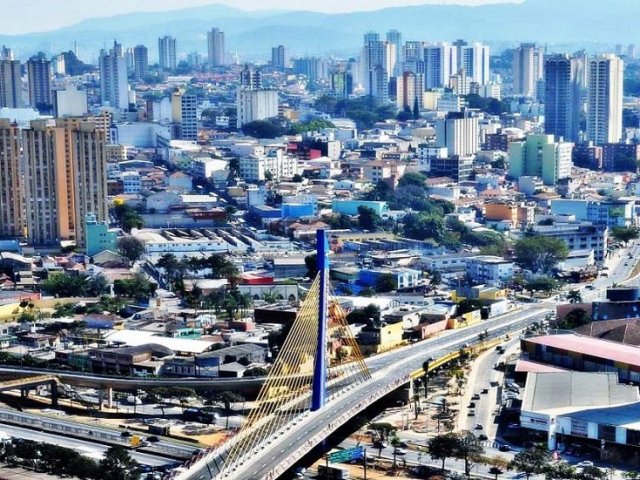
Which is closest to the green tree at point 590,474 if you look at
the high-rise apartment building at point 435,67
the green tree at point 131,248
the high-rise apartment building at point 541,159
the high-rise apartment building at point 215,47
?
the green tree at point 131,248

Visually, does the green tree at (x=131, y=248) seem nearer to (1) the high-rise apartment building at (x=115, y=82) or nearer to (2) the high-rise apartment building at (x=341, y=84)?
(1) the high-rise apartment building at (x=115, y=82)

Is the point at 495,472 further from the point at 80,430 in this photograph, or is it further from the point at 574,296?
the point at 574,296

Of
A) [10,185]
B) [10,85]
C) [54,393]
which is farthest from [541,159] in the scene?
[54,393]

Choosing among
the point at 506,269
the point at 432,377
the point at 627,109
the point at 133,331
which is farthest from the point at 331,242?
the point at 627,109

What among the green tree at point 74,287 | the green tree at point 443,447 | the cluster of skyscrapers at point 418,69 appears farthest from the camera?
the cluster of skyscrapers at point 418,69

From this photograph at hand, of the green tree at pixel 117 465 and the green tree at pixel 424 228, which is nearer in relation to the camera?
the green tree at pixel 117 465

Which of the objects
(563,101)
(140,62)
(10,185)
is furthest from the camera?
(140,62)

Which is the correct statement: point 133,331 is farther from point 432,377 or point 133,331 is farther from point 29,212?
point 29,212
